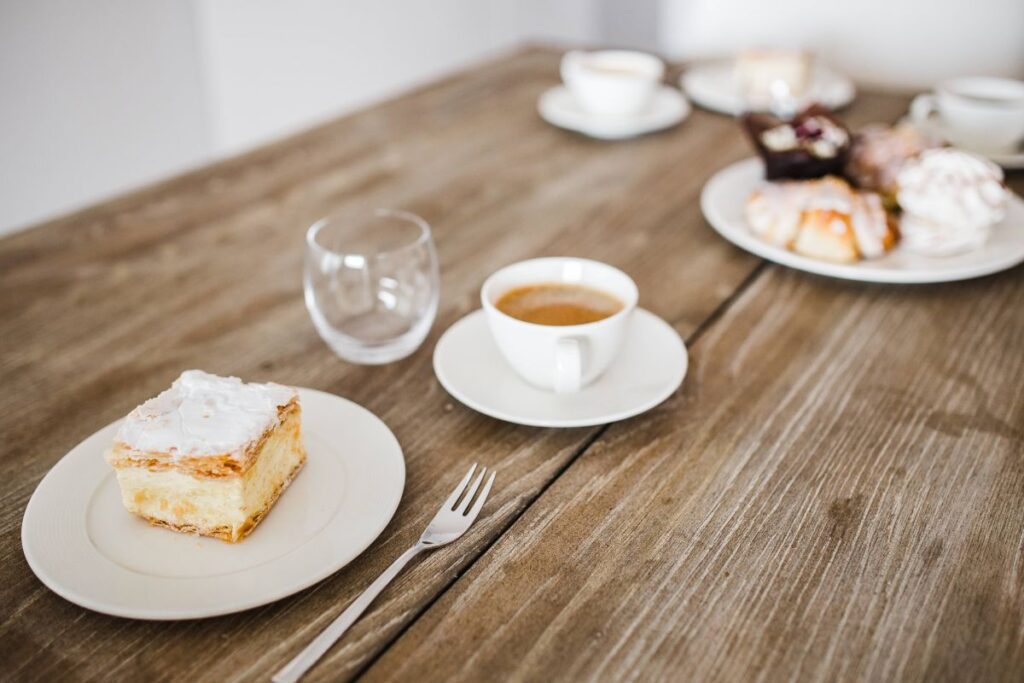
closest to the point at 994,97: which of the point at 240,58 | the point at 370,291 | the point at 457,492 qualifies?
the point at 370,291

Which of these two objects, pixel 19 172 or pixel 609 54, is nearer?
pixel 609 54

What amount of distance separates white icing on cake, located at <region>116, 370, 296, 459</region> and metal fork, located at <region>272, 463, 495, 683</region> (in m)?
0.15

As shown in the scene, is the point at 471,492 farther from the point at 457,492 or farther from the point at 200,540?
the point at 200,540

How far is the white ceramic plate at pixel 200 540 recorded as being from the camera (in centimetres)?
64

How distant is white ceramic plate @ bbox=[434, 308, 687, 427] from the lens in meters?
0.87

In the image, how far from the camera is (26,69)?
2576 millimetres

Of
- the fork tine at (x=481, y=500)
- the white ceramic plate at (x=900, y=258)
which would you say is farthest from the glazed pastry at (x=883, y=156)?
the fork tine at (x=481, y=500)

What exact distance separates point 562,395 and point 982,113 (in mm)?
1032

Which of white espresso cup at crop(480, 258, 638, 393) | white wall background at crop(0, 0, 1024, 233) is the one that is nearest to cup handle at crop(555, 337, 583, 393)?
white espresso cup at crop(480, 258, 638, 393)

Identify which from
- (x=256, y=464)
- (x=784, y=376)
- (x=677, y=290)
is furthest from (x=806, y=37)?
(x=256, y=464)

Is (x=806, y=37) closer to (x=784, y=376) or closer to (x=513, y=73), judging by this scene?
(x=513, y=73)

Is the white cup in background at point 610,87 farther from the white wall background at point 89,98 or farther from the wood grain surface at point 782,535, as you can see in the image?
the white wall background at point 89,98

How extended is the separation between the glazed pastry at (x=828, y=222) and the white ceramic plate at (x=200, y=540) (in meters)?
0.67

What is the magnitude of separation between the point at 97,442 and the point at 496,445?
0.38m
